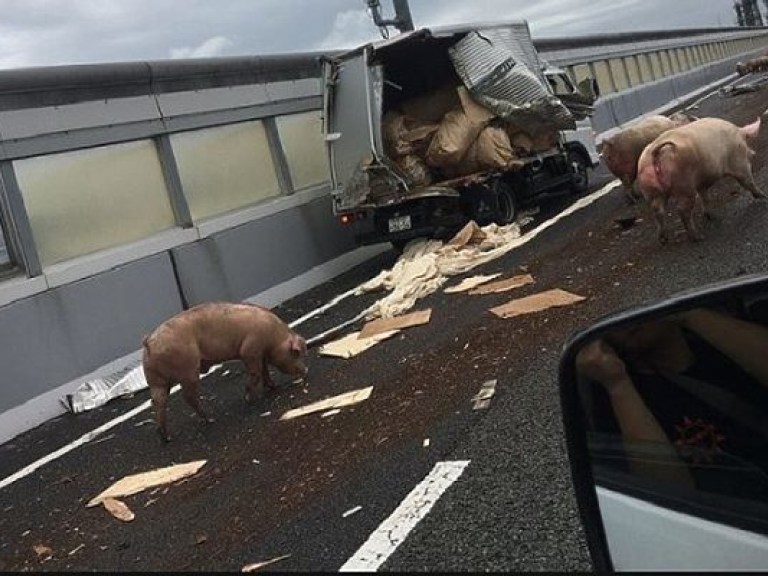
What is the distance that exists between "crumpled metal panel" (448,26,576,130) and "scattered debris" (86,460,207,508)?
8135 mm

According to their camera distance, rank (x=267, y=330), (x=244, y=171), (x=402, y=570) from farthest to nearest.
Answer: (x=244, y=171), (x=267, y=330), (x=402, y=570)

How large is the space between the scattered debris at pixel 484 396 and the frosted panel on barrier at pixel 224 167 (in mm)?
6350

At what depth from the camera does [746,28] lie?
74875 millimetres

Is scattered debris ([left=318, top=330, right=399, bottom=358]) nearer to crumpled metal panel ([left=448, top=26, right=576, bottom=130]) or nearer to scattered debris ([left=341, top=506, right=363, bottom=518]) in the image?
scattered debris ([left=341, top=506, right=363, bottom=518])

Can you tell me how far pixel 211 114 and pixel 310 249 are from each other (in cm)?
240

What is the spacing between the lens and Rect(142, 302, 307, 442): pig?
6.34 metres

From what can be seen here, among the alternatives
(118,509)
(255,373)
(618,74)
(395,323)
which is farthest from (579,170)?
(618,74)

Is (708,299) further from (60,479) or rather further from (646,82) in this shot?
(646,82)

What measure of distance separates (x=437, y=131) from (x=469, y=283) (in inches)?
154

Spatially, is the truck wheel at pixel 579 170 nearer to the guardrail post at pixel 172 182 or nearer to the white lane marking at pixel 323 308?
the white lane marking at pixel 323 308

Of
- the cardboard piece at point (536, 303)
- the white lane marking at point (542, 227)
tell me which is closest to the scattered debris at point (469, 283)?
the white lane marking at point (542, 227)

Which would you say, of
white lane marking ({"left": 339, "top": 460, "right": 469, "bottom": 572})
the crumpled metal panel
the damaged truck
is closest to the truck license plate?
the damaged truck

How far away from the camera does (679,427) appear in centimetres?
178

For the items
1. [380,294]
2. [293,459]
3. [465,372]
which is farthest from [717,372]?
[380,294]
